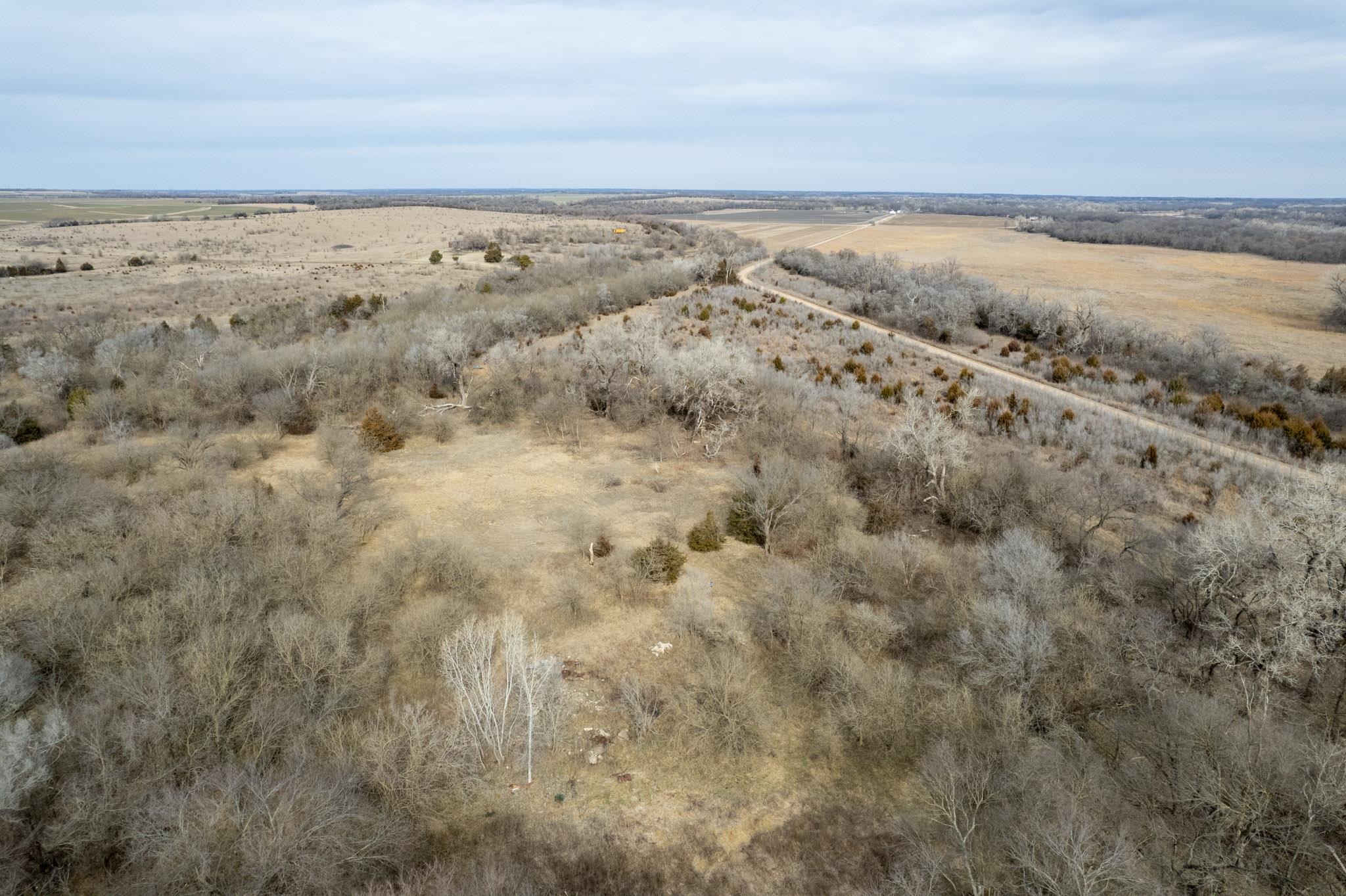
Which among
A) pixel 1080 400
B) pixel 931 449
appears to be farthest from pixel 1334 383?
pixel 931 449

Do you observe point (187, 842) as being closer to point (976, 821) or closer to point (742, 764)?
point (742, 764)

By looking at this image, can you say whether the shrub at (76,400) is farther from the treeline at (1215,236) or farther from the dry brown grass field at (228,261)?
the treeline at (1215,236)

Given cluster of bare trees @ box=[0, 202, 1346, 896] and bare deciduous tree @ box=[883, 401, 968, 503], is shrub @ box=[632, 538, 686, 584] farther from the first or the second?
bare deciduous tree @ box=[883, 401, 968, 503]

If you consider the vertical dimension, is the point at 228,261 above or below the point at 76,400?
above

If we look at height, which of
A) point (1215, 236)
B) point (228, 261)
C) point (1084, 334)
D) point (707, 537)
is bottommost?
point (707, 537)

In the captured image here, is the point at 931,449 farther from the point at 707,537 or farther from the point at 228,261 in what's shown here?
the point at 228,261

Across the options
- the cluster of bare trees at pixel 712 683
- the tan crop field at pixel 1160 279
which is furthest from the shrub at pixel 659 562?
the tan crop field at pixel 1160 279

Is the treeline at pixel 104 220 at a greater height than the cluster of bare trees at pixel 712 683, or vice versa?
the treeline at pixel 104 220
